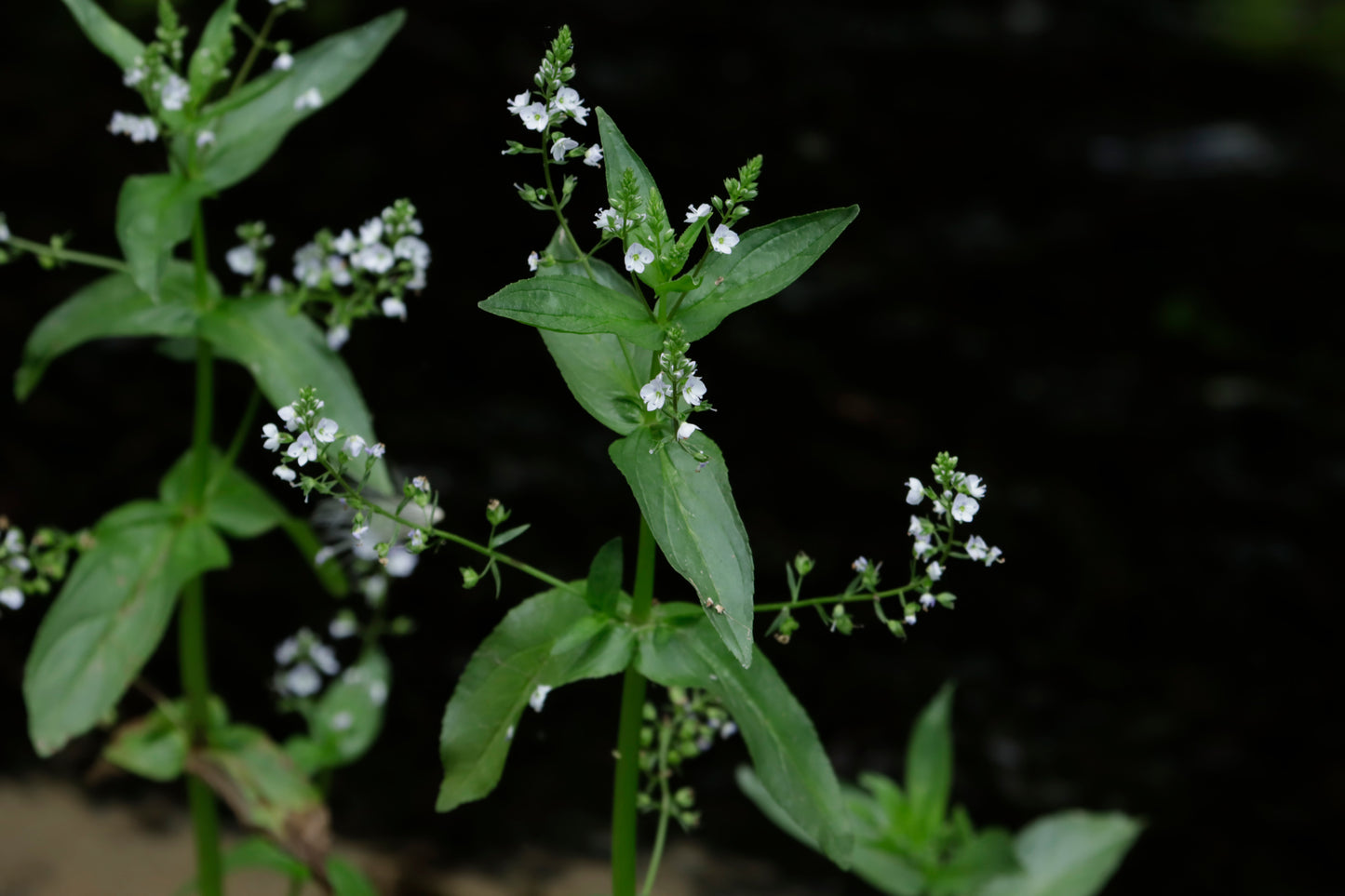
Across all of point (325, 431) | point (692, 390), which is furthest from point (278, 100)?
point (692, 390)

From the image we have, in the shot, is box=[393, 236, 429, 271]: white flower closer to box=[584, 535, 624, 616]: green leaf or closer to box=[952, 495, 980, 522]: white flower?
box=[584, 535, 624, 616]: green leaf

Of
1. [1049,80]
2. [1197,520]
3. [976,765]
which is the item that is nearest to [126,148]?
[1049,80]

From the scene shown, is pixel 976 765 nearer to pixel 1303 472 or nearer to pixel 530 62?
pixel 1303 472

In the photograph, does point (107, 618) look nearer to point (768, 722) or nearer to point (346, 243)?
point (346, 243)

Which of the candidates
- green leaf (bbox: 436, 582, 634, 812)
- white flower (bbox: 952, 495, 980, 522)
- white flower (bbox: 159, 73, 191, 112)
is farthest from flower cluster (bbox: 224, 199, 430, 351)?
white flower (bbox: 952, 495, 980, 522)

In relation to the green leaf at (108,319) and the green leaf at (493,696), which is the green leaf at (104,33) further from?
the green leaf at (493,696)

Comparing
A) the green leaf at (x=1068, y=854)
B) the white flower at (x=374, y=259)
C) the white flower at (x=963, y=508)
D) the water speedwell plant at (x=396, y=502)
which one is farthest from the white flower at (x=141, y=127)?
the green leaf at (x=1068, y=854)
